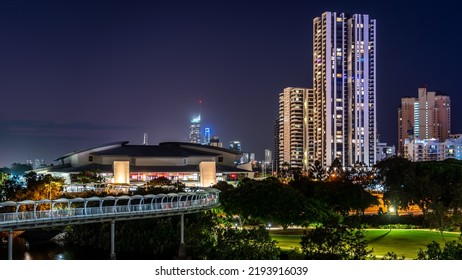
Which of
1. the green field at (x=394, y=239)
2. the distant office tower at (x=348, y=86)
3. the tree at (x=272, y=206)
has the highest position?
the distant office tower at (x=348, y=86)

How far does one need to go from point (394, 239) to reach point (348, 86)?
9591 centimetres

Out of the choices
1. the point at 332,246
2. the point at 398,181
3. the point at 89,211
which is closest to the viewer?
the point at 332,246

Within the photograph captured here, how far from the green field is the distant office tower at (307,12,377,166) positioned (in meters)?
89.9

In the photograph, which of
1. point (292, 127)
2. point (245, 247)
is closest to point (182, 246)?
point (245, 247)

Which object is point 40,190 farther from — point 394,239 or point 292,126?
point 292,126

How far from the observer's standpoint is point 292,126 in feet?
545

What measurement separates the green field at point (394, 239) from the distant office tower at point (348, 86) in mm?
89912

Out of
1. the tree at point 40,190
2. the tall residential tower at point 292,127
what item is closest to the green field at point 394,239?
the tree at point 40,190

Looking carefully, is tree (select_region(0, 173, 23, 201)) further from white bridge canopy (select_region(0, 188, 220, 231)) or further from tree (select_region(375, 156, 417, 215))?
tree (select_region(375, 156, 417, 215))

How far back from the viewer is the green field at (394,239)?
36963 millimetres

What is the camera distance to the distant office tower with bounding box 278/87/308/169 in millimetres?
164750

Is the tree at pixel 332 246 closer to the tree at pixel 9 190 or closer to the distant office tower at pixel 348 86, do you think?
the tree at pixel 9 190

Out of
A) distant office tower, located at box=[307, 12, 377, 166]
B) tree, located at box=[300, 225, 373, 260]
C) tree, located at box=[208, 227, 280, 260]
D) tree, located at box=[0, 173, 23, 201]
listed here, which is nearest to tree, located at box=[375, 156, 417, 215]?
tree, located at box=[208, 227, 280, 260]
